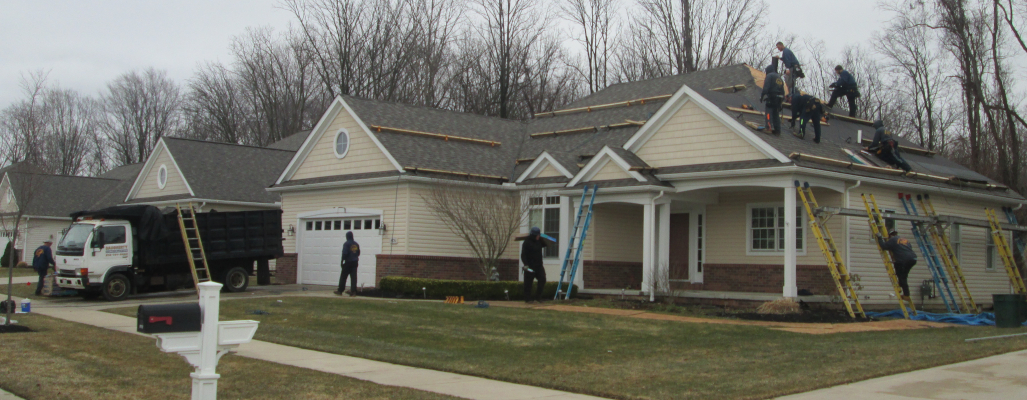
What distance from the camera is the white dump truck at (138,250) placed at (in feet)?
63.8

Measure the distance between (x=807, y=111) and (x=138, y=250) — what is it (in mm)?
16037

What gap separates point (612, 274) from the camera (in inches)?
880

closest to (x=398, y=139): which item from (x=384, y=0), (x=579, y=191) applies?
(x=579, y=191)

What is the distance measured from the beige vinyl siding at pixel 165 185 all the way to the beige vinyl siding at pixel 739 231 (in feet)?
63.8

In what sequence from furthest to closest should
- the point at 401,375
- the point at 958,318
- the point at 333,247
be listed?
1. the point at 333,247
2. the point at 958,318
3. the point at 401,375

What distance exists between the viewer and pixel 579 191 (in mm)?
20859

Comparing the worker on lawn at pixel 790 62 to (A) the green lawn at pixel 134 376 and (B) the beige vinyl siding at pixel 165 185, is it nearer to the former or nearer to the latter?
(A) the green lawn at pixel 134 376

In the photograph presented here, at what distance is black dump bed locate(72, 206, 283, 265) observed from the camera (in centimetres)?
1977

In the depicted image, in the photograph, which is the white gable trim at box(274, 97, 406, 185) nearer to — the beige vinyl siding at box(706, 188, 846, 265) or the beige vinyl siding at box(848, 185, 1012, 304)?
the beige vinyl siding at box(706, 188, 846, 265)

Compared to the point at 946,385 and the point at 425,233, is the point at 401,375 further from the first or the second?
the point at 425,233

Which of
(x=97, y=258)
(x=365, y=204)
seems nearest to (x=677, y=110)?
(x=365, y=204)

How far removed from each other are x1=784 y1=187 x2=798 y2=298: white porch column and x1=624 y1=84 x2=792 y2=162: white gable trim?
834 millimetres

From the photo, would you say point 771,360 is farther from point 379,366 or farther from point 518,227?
point 518,227

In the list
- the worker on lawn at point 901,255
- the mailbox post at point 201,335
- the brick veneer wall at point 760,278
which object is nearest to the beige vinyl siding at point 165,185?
the brick veneer wall at point 760,278
